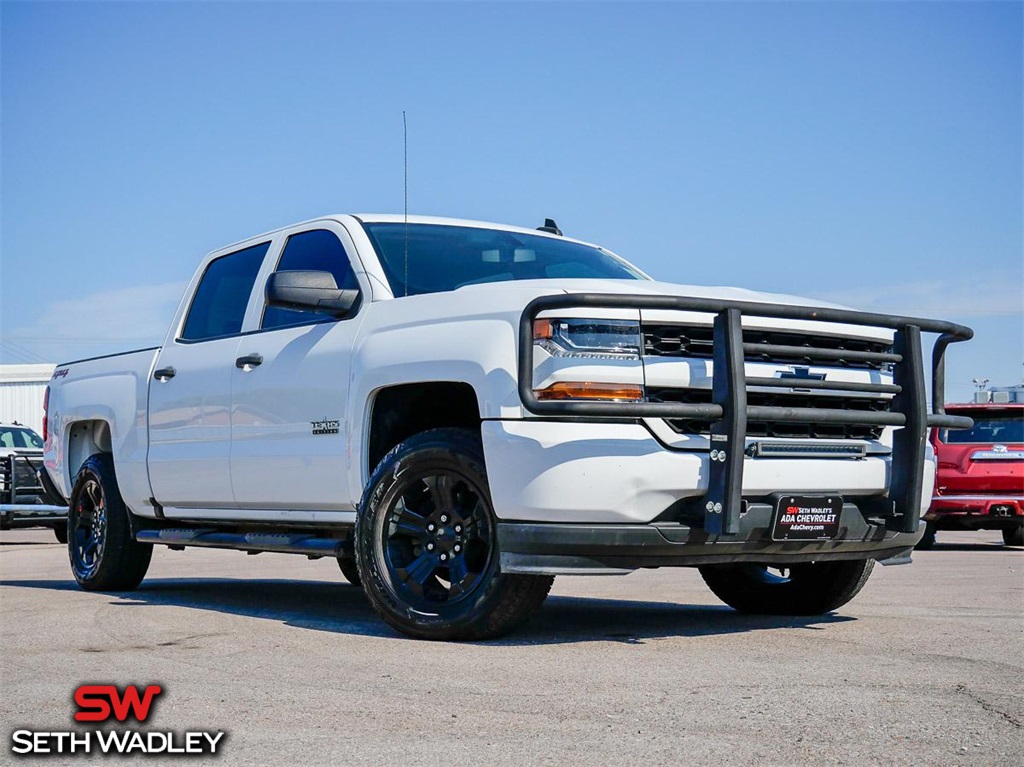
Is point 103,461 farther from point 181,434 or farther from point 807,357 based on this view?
point 807,357

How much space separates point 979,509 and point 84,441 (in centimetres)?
1023

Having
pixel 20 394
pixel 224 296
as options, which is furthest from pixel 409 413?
pixel 20 394

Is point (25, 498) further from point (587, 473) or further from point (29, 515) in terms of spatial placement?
point (587, 473)

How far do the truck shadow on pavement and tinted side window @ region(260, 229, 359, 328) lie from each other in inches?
60.1

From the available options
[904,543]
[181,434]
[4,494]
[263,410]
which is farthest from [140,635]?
[4,494]

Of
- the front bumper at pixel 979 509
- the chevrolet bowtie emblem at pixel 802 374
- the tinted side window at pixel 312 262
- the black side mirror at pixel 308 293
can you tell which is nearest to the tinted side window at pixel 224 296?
the tinted side window at pixel 312 262

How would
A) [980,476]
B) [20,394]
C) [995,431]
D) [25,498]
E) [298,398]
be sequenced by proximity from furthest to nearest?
[20,394], [25,498], [995,431], [980,476], [298,398]

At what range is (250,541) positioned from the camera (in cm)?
722

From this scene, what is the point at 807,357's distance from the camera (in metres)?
5.93

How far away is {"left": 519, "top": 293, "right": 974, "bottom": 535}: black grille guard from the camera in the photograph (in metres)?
5.37

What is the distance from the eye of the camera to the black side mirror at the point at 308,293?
21.5 feet

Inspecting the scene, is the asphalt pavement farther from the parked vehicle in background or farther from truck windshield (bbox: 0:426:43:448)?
truck windshield (bbox: 0:426:43:448)

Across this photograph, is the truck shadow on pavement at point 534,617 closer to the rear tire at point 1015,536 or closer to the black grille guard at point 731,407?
the black grille guard at point 731,407

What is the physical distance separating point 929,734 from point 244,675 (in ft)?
7.84
